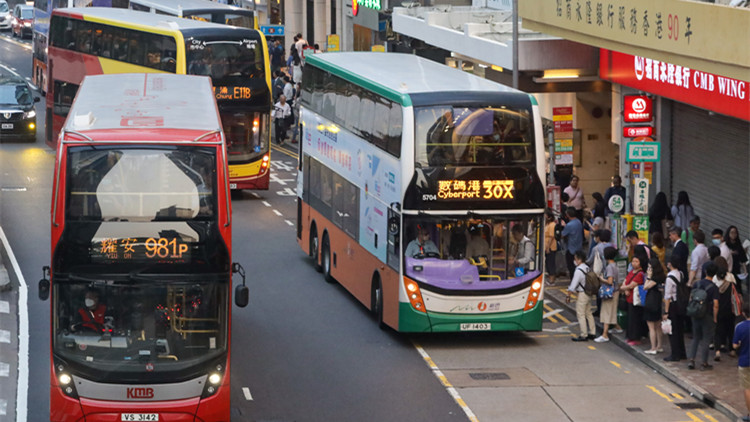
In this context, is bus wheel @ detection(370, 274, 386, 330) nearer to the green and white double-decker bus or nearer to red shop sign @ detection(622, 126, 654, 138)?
the green and white double-decker bus

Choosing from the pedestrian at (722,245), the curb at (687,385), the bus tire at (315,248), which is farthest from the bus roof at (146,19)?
the curb at (687,385)

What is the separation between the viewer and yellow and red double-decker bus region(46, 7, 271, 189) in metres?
31.8

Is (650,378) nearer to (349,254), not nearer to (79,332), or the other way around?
(349,254)

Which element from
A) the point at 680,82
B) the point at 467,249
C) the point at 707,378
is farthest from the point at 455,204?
the point at 680,82

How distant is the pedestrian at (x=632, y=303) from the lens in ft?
64.9

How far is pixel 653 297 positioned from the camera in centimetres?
1925

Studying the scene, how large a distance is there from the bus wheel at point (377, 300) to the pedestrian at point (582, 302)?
3062 millimetres

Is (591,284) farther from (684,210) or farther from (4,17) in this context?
(4,17)

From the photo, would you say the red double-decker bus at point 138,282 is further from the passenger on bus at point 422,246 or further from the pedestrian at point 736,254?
the pedestrian at point 736,254

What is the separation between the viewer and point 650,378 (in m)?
18.8

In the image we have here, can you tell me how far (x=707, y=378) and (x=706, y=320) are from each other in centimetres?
82

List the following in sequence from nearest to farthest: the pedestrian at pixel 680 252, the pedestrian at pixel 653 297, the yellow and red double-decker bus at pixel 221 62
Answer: the pedestrian at pixel 653 297 → the pedestrian at pixel 680 252 → the yellow and red double-decker bus at pixel 221 62

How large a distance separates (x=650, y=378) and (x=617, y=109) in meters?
11.5

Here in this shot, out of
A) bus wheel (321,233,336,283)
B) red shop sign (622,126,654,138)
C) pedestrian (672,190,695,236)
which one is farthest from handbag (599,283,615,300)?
bus wheel (321,233,336,283)
